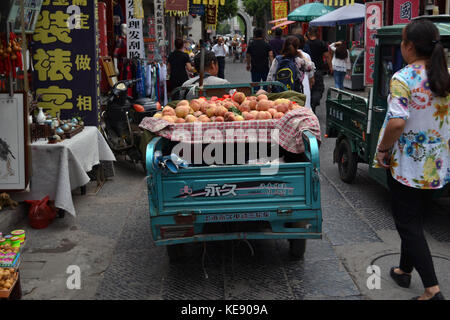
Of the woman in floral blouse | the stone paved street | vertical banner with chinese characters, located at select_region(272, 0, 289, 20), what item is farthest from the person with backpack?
vertical banner with chinese characters, located at select_region(272, 0, 289, 20)

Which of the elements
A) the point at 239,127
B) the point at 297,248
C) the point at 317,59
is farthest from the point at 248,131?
the point at 317,59

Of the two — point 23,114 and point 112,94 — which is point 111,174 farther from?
point 23,114

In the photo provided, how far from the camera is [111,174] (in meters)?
7.91

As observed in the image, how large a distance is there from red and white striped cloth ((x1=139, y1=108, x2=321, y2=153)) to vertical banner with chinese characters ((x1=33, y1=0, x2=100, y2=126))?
10.1 feet

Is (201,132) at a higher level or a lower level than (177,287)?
higher

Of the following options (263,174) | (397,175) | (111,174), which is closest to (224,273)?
(263,174)

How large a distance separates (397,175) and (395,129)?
0.36 meters

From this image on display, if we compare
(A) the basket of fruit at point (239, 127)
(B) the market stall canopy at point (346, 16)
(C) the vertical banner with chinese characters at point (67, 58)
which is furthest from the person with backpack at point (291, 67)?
(B) the market stall canopy at point (346, 16)

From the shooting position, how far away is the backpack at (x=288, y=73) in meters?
8.24

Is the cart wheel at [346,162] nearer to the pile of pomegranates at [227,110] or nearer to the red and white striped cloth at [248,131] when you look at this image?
the pile of pomegranates at [227,110]

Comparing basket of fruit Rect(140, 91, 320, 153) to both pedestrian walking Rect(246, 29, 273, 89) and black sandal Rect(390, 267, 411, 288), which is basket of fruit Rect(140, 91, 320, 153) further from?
pedestrian walking Rect(246, 29, 273, 89)

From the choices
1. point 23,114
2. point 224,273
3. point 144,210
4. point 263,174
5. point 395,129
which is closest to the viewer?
point 395,129

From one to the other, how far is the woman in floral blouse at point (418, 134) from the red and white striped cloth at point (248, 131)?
0.88m

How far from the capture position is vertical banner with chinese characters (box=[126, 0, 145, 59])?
11.3 metres
